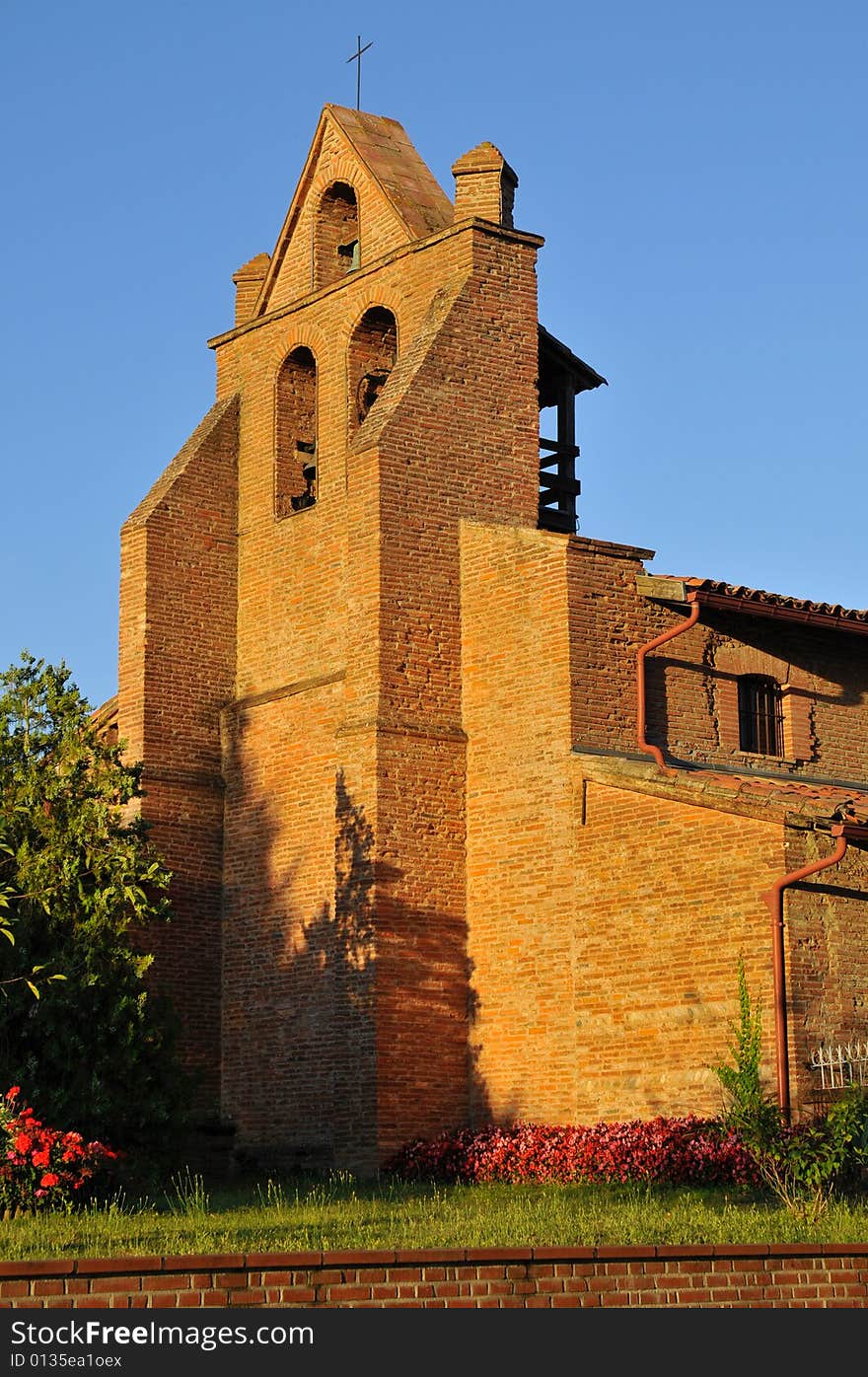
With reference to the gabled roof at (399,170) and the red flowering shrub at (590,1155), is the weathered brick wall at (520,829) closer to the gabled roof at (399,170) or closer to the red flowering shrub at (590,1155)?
the red flowering shrub at (590,1155)

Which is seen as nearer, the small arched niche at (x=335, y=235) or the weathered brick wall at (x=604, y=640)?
the weathered brick wall at (x=604, y=640)

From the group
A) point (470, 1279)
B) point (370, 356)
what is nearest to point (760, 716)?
point (370, 356)

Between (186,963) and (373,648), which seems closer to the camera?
(373,648)

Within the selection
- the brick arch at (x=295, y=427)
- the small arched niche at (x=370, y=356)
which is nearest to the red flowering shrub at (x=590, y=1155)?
the brick arch at (x=295, y=427)

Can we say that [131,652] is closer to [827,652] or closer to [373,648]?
[373,648]

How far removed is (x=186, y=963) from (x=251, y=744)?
2762 millimetres

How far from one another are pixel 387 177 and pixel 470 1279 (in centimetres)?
1680

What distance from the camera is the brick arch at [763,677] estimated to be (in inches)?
885

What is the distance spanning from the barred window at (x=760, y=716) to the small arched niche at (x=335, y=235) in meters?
7.68

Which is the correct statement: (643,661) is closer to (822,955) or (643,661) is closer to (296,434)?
(822,955)

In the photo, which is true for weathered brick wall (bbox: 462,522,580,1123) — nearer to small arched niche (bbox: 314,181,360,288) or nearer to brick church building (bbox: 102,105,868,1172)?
brick church building (bbox: 102,105,868,1172)

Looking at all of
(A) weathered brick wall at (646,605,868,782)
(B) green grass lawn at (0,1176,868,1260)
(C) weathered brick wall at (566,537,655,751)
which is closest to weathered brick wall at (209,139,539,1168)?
(C) weathered brick wall at (566,537,655,751)
